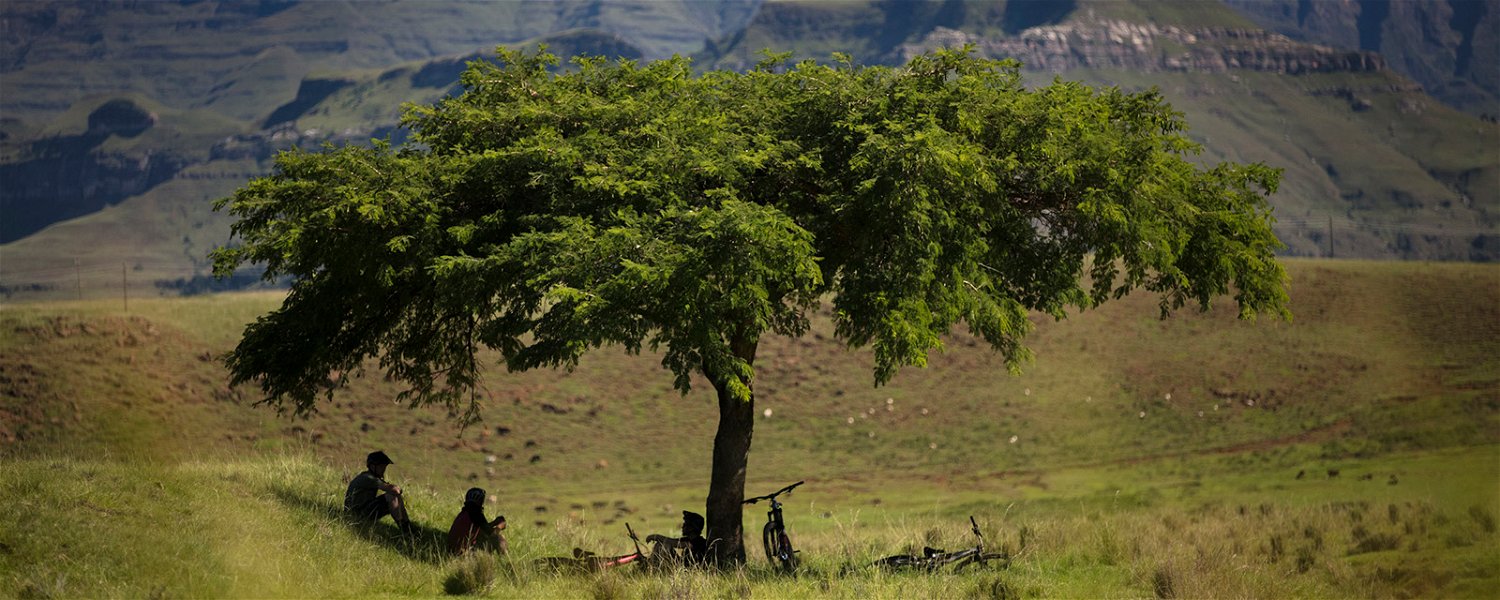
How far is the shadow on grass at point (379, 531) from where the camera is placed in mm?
18297

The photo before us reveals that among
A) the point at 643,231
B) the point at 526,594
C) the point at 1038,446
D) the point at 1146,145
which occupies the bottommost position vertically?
the point at 1038,446

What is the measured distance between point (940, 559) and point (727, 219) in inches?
225

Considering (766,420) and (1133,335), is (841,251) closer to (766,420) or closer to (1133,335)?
(766,420)

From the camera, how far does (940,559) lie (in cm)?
1853

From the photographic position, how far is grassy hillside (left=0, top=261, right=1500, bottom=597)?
17312 mm

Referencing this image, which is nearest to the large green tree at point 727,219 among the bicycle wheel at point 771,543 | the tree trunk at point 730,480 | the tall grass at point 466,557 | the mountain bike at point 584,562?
the tree trunk at point 730,480

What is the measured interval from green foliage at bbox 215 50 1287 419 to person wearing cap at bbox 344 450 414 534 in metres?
2.01

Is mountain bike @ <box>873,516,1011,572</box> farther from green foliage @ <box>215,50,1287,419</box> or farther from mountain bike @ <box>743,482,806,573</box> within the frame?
green foliage @ <box>215,50,1287,419</box>

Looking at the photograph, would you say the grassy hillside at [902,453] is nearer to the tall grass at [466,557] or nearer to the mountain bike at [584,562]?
the tall grass at [466,557]

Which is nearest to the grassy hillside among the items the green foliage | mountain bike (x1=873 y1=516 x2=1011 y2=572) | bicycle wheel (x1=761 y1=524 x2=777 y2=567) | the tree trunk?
bicycle wheel (x1=761 y1=524 x2=777 y2=567)

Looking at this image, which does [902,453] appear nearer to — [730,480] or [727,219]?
[730,480]

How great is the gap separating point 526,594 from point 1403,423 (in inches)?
1938

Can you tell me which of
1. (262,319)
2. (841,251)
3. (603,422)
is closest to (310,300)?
(262,319)

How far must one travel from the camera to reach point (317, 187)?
18969 millimetres
